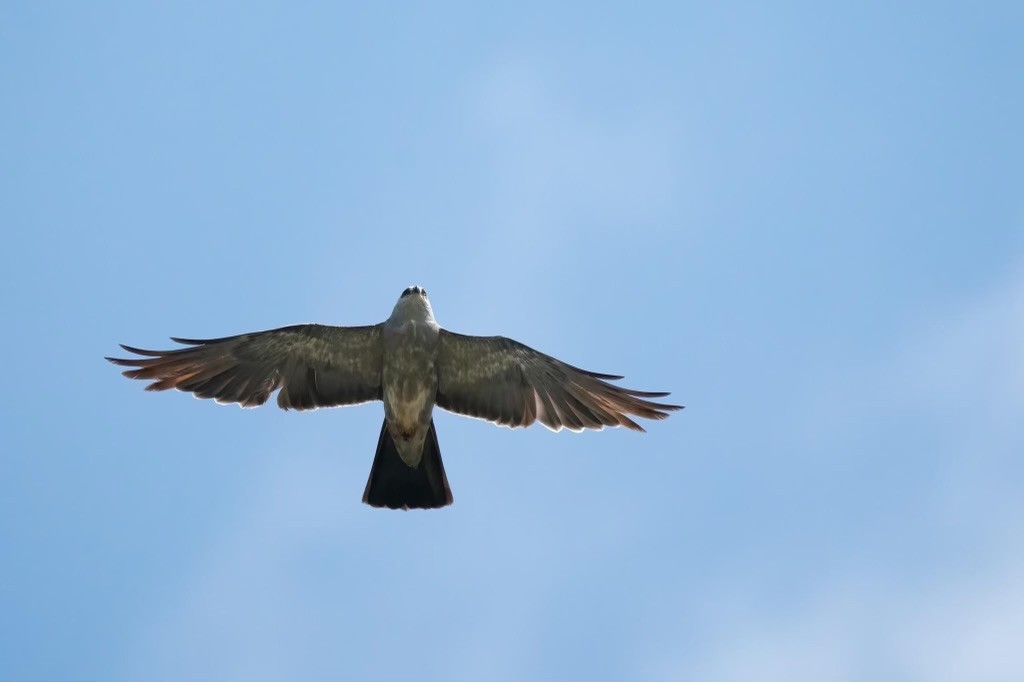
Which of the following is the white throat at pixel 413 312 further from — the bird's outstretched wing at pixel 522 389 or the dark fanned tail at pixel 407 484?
the dark fanned tail at pixel 407 484

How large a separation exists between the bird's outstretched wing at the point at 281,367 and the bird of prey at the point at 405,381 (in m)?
0.01

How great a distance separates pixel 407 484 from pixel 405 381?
1493 mm

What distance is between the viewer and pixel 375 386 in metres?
14.5

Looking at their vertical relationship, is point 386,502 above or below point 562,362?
below

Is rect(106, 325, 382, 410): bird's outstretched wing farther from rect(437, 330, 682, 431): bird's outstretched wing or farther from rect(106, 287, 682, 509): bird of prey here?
rect(437, 330, 682, 431): bird's outstretched wing

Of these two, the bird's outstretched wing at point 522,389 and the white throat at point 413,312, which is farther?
the bird's outstretched wing at point 522,389

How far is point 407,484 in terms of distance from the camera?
1377 cm

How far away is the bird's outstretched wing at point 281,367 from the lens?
A: 13977 millimetres

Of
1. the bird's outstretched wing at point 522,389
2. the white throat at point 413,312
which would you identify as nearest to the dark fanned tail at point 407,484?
the bird's outstretched wing at point 522,389

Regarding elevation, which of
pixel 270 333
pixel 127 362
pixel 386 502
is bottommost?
pixel 386 502

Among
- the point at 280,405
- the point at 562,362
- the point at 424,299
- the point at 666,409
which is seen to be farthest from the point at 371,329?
the point at 666,409

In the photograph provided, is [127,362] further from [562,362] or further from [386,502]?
[562,362]

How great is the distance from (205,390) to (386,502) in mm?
3043

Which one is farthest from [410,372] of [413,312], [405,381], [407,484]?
[407,484]
